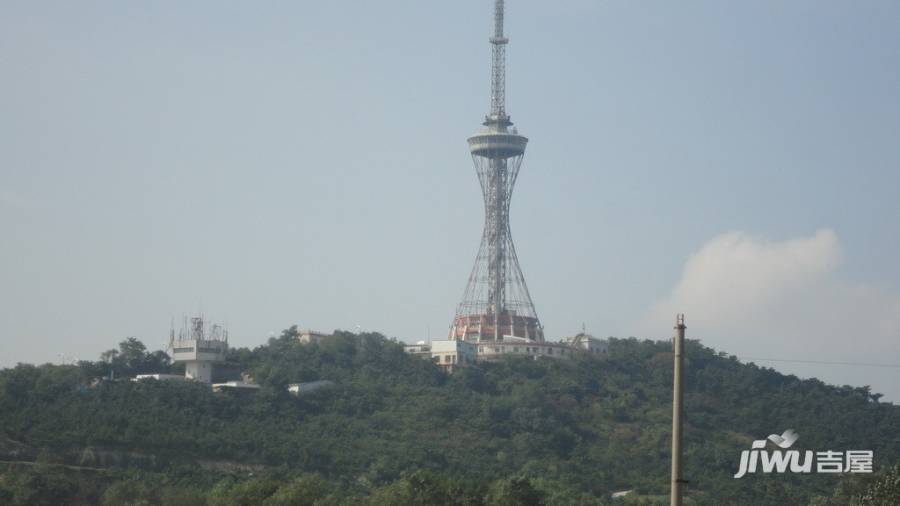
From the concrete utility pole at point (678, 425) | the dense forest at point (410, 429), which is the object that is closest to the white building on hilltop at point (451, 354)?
the dense forest at point (410, 429)

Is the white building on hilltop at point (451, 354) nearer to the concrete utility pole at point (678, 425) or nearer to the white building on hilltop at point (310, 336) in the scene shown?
the white building on hilltop at point (310, 336)

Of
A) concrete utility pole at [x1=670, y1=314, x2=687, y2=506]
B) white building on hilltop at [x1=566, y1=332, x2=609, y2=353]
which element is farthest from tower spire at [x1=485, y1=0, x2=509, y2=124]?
concrete utility pole at [x1=670, y1=314, x2=687, y2=506]

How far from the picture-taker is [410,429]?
81.8 meters

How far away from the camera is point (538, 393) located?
92.7m

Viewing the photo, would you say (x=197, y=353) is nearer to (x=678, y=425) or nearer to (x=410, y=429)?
(x=410, y=429)

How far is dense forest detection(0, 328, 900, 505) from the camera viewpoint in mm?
57312

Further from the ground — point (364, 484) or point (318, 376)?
point (318, 376)

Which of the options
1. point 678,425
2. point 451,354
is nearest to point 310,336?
point 451,354

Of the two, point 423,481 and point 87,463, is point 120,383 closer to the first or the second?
point 87,463

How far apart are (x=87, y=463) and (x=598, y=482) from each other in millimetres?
25037

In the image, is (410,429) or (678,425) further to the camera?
(410,429)

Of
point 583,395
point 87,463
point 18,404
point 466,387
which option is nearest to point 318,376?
point 466,387

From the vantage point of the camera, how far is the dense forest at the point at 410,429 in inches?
2256

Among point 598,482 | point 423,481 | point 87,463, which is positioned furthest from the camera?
point 598,482
